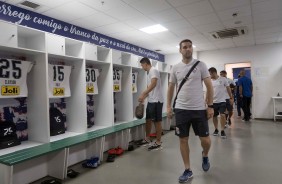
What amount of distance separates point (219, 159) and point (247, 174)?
0.64m

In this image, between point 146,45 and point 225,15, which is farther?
point 146,45

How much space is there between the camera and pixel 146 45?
7633 mm

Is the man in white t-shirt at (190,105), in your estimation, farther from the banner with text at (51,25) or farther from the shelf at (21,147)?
the banner with text at (51,25)

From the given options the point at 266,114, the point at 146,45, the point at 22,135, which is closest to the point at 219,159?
the point at 22,135

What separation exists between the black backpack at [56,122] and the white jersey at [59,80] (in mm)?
355

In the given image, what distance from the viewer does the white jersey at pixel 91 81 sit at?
13.2 ft

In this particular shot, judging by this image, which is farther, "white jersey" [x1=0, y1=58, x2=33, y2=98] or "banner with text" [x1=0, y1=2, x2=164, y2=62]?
"banner with text" [x1=0, y1=2, x2=164, y2=62]

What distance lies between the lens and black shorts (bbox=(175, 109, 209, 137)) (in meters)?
2.53

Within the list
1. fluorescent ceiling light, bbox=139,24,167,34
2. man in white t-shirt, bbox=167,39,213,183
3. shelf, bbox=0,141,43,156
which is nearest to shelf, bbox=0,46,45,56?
shelf, bbox=0,141,43,156

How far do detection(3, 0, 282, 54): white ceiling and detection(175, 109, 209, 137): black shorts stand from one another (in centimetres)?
231

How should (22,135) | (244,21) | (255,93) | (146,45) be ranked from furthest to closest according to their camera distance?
(255,93) < (146,45) < (244,21) < (22,135)

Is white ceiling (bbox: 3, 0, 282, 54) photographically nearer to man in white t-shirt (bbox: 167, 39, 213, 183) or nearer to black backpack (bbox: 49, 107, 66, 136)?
man in white t-shirt (bbox: 167, 39, 213, 183)

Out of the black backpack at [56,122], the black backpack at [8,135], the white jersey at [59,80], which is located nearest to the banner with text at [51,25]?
the white jersey at [59,80]

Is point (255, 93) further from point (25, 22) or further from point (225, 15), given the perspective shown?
point (25, 22)
